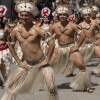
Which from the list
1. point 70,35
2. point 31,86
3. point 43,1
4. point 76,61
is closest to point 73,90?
point 76,61

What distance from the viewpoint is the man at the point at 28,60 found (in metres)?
7.41

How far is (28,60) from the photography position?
7719mm

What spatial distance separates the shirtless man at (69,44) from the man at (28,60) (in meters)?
2.16

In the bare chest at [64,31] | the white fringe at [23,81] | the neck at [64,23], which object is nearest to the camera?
the white fringe at [23,81]

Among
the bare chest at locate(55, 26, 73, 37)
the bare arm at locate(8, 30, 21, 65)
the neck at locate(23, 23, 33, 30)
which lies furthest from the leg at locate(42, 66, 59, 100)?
the bare chest at locate(55, 26, 73, 37)

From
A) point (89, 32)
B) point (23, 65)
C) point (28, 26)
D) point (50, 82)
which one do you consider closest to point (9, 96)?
point (23, 65)

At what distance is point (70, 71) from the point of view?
1148 centimetres

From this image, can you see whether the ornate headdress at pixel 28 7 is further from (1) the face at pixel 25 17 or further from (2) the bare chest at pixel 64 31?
(2) the bare chest at pixel 64 31

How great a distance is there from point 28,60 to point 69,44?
2937mm

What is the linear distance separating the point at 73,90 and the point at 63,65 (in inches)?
34.6

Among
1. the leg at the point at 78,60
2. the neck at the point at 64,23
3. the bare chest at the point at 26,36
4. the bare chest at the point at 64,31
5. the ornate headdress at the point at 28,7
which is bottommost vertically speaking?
the leg at the point at 78,60

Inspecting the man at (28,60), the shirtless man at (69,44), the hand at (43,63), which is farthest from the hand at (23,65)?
the shirtless man at (69,44)

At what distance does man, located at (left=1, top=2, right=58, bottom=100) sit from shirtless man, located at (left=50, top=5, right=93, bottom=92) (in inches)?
85.2

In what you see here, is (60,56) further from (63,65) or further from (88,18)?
(88,18)
